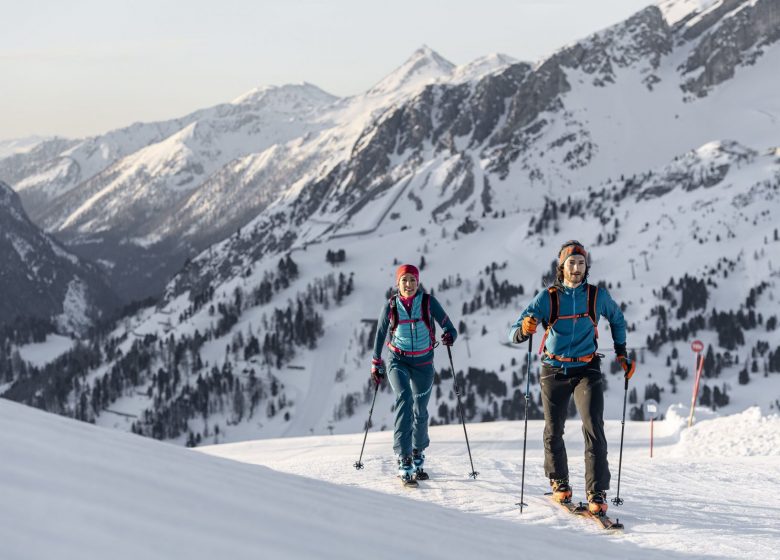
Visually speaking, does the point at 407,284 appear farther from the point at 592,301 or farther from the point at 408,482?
the point at 408,482

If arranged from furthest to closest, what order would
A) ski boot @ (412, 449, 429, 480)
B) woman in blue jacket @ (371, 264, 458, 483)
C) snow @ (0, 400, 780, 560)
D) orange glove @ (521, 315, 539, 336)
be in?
ski boot @ (412, 449, 429, 480) → woman in blue jacket @ (371, 264, 458, 483) → orange glove @ (521, 315, 539, 336) → snow @ (0, 400, 780, 560)

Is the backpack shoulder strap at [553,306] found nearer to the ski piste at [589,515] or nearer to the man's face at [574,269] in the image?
the man's face at [574,269]

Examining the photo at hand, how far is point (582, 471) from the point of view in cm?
1307

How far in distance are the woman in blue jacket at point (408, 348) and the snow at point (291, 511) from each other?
80cm

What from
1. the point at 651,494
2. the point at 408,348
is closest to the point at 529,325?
the point at 408,348

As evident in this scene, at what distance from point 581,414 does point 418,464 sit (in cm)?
369

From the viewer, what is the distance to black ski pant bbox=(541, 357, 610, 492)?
8.79m

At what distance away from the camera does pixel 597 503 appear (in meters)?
8.65

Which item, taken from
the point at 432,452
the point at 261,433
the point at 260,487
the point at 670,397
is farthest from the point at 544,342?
the point at 261,433

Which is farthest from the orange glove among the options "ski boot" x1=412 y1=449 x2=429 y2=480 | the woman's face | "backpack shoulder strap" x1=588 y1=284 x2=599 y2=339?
"ski boot" x1=412 y1=449 x2=429 y2=480

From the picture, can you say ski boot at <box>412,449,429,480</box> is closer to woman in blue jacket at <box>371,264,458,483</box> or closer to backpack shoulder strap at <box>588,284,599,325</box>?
woman in blue jacket at <box>371,264,458,483</box>

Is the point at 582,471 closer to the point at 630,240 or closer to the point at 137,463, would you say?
the point at 137,463

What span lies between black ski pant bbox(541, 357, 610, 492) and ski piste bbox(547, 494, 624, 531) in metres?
0.28

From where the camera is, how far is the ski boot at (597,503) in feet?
28.3
